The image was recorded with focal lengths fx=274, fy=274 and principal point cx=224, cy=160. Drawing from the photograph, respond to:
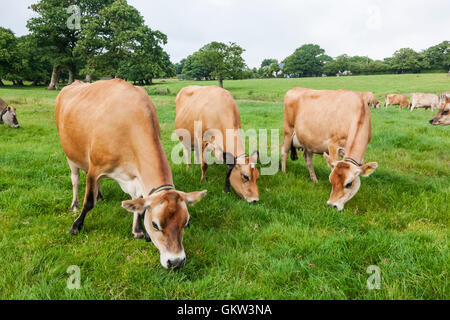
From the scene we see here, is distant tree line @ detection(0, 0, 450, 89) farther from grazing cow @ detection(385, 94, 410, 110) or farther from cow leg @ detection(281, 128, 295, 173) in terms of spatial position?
cow leg @ detection(281, 128, 295, 173)

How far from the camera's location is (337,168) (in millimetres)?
4922

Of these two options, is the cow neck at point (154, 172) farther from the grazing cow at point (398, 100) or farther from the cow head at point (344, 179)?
the grazing cow at point (398, 100)

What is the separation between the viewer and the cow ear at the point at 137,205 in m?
3.03

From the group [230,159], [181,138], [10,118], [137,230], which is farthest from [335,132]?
[10,118]

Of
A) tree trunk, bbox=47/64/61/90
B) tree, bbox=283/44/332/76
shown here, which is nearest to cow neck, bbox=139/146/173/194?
tree trunk, bbox=47/64/61/90

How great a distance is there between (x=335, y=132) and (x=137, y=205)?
4798 mm

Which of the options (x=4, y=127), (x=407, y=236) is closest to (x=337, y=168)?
(x=407, y=236)

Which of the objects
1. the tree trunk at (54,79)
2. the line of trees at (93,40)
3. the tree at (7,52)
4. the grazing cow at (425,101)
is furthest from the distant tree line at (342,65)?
the grazing cow at (425,101)

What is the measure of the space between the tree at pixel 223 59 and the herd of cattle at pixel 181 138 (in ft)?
152

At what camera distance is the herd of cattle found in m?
3.20

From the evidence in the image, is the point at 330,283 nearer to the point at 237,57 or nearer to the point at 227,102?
the point at 227,102

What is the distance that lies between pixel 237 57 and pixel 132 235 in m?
52.6

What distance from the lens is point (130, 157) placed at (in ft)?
12.2

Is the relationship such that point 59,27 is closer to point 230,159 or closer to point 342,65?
point 230,159
